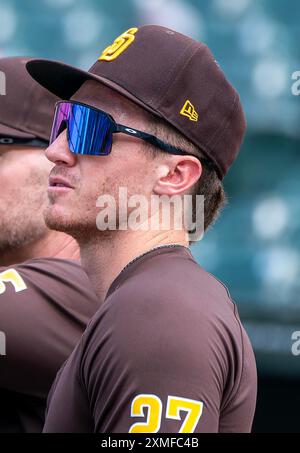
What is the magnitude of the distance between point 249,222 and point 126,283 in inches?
179

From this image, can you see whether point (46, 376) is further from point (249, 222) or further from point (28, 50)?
point (28, 50)

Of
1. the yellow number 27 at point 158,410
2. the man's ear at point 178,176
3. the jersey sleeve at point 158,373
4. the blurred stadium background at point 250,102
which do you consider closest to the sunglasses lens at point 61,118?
the man's ear at point 178,176

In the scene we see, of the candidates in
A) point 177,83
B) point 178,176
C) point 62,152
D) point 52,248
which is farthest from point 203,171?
point 52,248

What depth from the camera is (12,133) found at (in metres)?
2.46

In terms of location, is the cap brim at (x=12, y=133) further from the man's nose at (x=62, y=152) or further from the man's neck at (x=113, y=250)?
the man's neck at (x=113, y=250)

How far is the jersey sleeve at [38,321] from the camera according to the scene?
6.48 feet

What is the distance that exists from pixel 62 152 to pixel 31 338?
495mm

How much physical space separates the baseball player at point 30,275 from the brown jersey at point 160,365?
484 millimetres

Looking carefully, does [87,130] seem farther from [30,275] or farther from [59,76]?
[30,275]

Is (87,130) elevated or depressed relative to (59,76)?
depressed

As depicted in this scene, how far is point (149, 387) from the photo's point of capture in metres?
1.27

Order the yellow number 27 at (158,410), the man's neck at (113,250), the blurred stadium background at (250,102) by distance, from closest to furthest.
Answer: the yellow number 27 at (158,410) → the man's neck at (113,250) → the blurred stadium background at (250,102)

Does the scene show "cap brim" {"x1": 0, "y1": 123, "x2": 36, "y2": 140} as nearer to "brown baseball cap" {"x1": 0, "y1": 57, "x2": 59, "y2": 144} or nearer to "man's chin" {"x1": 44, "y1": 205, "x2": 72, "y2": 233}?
"brown baseball cap" {"x1": 0, "y1": 57, "x2": 59, "y2": 144}

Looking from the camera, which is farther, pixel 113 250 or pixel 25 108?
pixel 25 108
